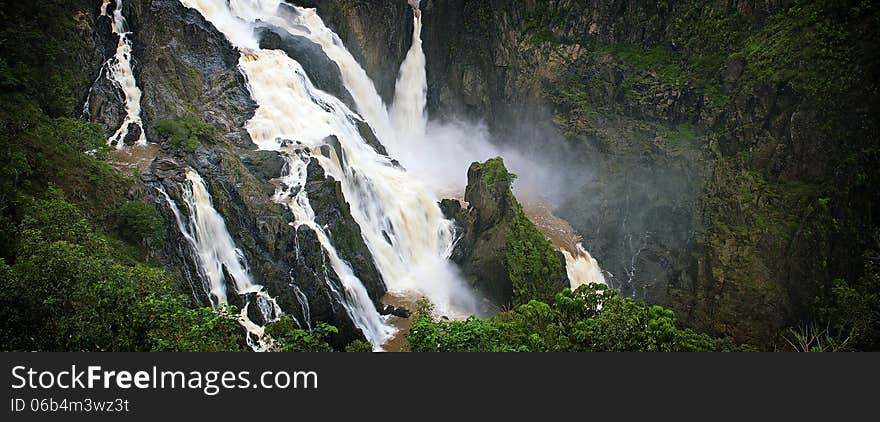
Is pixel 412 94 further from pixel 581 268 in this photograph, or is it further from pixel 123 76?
pixel 123 76

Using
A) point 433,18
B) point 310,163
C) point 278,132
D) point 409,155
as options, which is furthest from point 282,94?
point 433,18

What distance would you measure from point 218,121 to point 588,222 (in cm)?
2091

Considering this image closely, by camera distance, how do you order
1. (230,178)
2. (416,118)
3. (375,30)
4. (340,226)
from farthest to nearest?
(416,118) → (375,30) → (340,226) → (230,178)

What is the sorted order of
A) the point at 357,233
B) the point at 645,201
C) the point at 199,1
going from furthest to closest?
1. the point at 645,201
2. the point at 199,1
3. the point at 357,233

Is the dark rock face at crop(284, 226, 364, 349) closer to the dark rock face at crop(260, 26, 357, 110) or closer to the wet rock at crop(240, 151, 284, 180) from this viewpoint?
the wet rock at crop(240, 151, 284, 180)

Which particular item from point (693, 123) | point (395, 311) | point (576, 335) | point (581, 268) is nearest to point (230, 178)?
point (395, 311)

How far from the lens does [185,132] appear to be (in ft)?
83.3

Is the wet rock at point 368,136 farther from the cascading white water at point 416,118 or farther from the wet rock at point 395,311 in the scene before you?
the wet rock at point 395,311

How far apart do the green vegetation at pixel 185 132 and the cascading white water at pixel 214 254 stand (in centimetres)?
193

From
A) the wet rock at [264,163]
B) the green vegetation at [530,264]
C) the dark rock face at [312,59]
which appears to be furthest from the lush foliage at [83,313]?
the dark rock face at [312,59]

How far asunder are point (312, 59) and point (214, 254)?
16250 millimetres

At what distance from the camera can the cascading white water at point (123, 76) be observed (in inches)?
1001

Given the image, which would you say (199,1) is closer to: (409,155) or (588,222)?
(409,155)

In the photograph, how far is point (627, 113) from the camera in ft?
130
